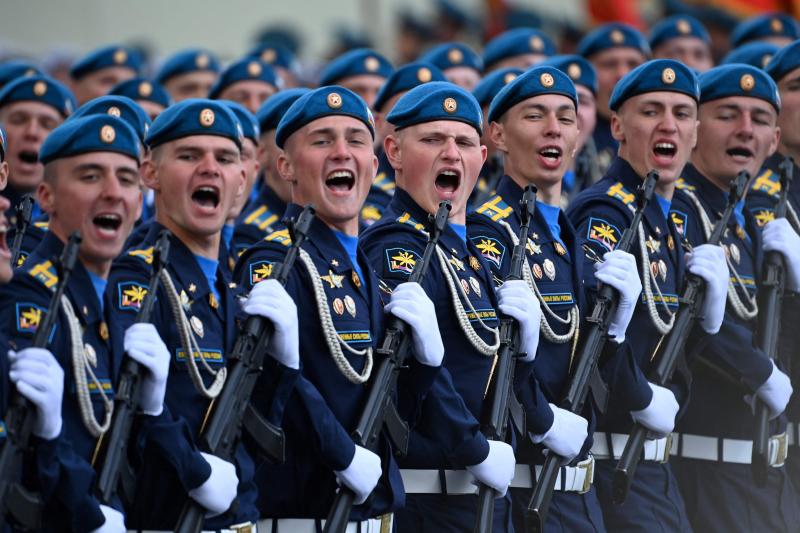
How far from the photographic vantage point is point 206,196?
7.36 m

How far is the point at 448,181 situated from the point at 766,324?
2.33 m

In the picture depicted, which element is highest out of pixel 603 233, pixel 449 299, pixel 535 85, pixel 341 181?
pixel 535 85

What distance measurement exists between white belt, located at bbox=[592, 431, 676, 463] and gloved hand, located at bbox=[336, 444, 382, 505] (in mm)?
2008

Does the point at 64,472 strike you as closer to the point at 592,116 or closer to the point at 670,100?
the point at 670,100

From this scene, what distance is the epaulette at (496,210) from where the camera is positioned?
8508 millimetres

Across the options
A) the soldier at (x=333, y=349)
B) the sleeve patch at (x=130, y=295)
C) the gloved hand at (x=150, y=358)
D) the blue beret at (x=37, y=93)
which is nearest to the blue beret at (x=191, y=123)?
the soldier at (x=333, y=349)

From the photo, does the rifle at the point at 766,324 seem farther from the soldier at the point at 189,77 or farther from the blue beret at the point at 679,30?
the soldier at the point at 189,77

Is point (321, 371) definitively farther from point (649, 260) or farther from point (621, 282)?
point (649, 260)

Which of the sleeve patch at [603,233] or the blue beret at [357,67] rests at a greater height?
the blue beret at [357,67]

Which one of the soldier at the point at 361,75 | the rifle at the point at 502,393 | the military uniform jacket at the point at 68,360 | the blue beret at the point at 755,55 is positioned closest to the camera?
the military uniform jacket at the point at 68,360

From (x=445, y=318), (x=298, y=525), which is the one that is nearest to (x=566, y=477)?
(x=445, y=318)

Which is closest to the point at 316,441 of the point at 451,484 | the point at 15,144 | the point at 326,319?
the point at 326,319

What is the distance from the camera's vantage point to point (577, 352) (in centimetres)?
842

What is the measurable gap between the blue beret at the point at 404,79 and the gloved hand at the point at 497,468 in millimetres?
3690
